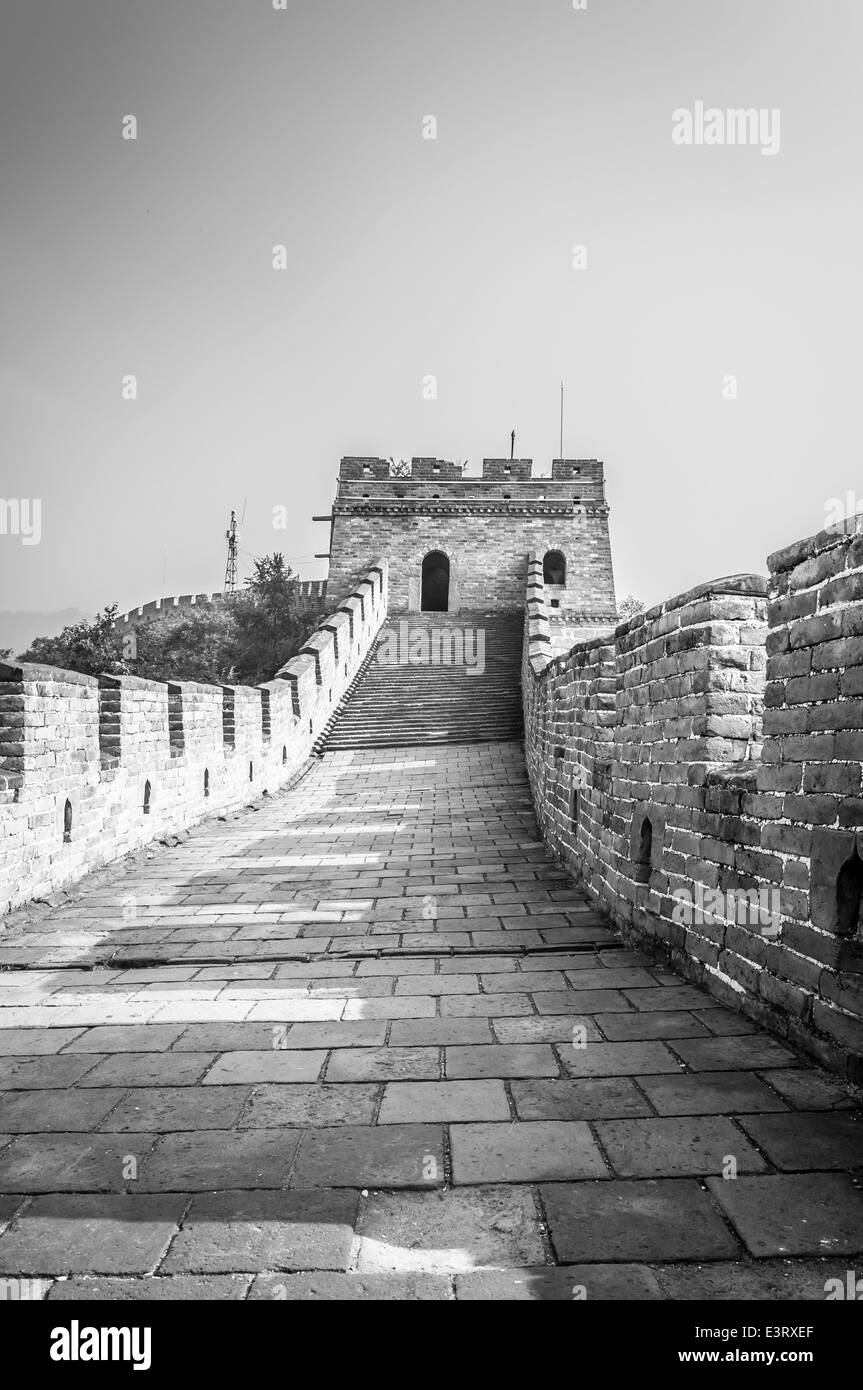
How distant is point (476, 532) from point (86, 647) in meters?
13.0

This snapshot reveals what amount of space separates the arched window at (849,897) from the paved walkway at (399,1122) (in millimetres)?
470

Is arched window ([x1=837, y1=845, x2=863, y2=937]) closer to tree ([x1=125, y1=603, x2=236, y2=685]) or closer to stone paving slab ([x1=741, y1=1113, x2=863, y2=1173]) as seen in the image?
stone paving slab ([x1=741, y1=1113, x2=863, y2=1173])

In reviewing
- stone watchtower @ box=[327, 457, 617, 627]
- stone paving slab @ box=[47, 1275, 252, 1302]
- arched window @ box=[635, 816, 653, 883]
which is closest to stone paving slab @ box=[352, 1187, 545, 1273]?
stone paving slab @ box=[47, 1275, 252, 1302]

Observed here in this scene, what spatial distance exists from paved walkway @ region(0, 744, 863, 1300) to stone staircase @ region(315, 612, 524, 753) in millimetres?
10495

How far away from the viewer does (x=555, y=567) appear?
2842 centimetres

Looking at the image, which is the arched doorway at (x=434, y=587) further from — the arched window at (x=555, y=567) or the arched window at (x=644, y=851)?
the arched window at (x=644, y=851)

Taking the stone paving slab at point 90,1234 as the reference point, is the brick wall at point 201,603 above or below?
above

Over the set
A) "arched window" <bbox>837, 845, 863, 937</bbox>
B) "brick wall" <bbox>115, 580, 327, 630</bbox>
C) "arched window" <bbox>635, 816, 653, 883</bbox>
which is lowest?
"arched window" <bbox>635, 816, 653, 883</bbox>

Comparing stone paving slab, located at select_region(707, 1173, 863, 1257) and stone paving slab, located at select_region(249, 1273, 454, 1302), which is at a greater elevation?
stone paving slab, located at select_region(707, 1173, 863, 1257)

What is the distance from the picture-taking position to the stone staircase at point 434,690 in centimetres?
1555

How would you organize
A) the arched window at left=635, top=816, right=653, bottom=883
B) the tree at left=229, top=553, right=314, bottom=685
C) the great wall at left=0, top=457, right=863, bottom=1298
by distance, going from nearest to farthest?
the great wall at left=0, top=457, right=863, bottom=1298 → the arched window at left=635, top=816, right=653, bottom=883 → the tree at left=229, top=553, right=314, bottom=685

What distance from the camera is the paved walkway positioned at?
1.85m

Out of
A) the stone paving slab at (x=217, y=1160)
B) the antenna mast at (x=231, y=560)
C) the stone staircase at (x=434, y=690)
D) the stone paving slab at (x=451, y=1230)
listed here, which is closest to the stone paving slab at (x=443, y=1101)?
the stone paving slab at (x=217, y=1160)
